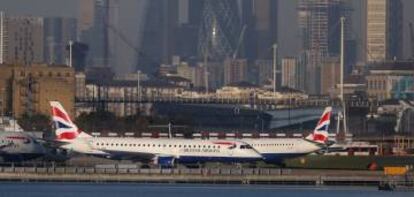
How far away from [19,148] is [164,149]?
22.7 feet

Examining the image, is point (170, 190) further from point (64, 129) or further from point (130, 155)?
point (64, 129)

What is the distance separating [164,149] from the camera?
3802 inches

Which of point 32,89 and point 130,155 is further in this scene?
point 32,89

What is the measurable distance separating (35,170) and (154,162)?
35.4ft

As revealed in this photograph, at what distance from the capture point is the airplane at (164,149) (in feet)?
315

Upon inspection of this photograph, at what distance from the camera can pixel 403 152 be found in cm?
10675

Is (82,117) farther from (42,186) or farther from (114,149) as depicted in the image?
(42,186)

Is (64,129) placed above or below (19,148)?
above

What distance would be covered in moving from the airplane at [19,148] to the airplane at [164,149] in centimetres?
128

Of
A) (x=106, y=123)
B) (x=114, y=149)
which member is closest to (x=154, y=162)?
(x=114, y=149)

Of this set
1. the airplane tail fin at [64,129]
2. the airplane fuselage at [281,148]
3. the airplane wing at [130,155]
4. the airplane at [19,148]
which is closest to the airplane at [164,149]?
the airplane wing at [130,155]

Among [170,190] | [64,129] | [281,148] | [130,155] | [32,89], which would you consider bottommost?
[170,190]

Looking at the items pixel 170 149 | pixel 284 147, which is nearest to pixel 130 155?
pixel 170 149

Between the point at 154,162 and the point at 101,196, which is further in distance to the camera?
the point at 154,162
